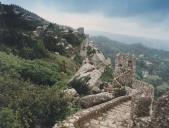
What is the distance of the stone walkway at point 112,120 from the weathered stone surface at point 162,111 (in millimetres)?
6289

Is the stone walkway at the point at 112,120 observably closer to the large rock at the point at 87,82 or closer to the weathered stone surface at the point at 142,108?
the weathered stone surface at the point at 142,108

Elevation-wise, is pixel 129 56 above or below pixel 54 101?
above

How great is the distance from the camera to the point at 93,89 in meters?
44.6

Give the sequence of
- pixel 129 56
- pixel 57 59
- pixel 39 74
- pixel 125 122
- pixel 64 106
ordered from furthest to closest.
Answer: pixel 57 59
pixel 39 74
pixel 64 106
pixel 129 56
pixel 125 122

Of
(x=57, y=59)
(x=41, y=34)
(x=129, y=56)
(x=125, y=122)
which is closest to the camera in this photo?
(x=125, y=122)

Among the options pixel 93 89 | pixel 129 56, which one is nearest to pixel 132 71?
pixel 129 56

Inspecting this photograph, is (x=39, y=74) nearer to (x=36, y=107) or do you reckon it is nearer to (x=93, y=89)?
(x=93, y=89)

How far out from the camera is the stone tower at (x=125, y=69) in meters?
26.8

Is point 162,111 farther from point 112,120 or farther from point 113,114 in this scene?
point 113,114

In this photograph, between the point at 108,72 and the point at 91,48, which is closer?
the point at 108,72

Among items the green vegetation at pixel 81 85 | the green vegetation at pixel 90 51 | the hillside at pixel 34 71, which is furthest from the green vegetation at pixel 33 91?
the green vegetation at pixel 90 51

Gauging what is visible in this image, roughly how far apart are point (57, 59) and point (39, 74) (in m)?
9.93

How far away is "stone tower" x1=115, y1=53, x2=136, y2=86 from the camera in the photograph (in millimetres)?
26844

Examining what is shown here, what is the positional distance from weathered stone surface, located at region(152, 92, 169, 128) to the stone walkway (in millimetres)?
6289
